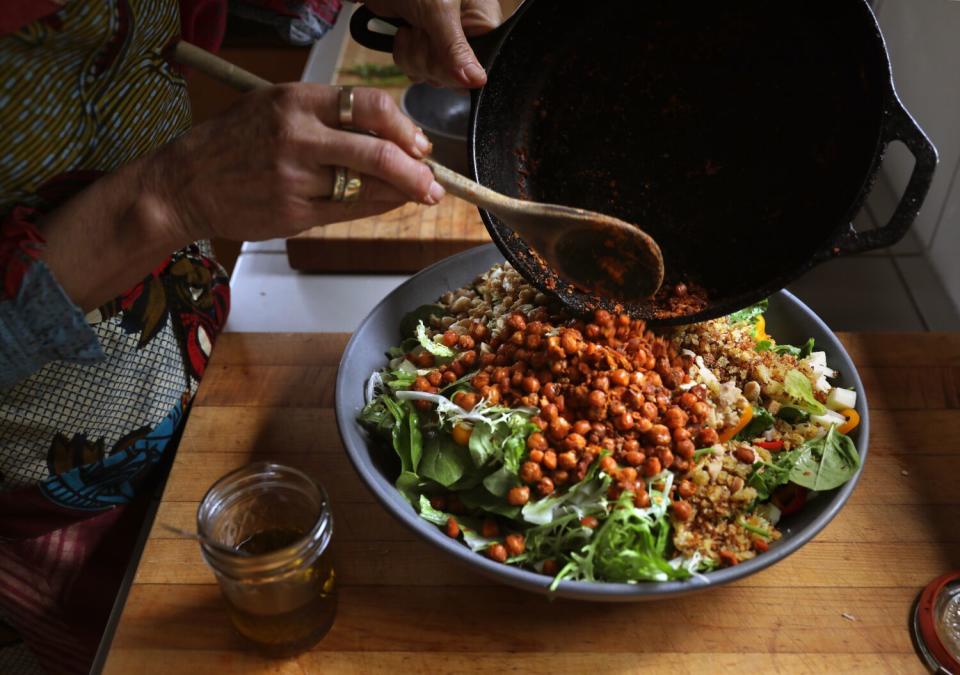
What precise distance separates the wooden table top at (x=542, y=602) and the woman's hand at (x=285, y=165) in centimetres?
45

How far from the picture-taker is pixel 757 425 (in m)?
1.16

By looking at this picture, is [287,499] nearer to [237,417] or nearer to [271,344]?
[237,417]

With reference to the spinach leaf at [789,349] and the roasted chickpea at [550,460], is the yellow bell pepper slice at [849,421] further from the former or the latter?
the roasted chickpea at [550,460]

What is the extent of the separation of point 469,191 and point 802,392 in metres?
0.57

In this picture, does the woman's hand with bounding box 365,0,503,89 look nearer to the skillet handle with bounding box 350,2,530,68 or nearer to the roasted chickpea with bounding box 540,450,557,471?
the skillet handle with bounding box 350,2,530,68

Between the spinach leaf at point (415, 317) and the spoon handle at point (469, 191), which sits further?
the spinach leaf at point (415, 317)

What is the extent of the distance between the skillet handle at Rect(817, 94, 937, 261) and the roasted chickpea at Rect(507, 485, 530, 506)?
19.4 inches

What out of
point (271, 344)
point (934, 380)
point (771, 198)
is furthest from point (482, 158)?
point (934, 380)

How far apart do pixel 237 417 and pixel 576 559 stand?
67cm

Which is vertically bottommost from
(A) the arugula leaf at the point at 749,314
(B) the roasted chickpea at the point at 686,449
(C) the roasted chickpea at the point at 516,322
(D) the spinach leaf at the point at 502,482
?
(A) the arugula leaf at the point at 749,314

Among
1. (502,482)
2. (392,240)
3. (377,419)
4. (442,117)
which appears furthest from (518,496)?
(442,117)

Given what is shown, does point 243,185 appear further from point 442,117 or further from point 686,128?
point 442,117

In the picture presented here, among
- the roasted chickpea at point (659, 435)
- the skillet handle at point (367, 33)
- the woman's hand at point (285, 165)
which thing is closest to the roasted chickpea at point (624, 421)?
the roasted chickpea at point (659, 435)

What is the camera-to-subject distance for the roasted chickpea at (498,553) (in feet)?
3.32
